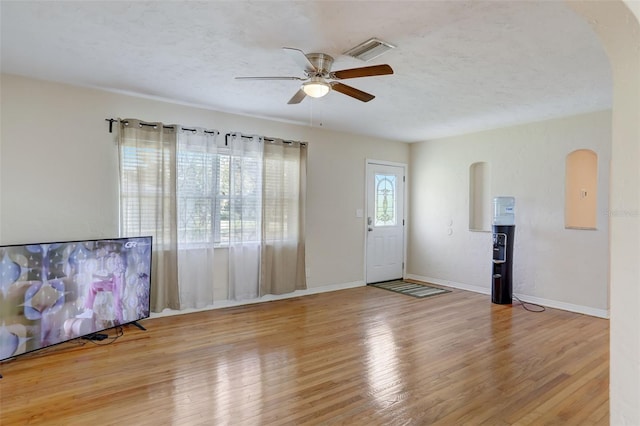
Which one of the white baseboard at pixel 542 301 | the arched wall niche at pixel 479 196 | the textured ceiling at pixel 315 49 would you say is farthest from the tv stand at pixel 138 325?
the arched wall niche at pixel 479 196

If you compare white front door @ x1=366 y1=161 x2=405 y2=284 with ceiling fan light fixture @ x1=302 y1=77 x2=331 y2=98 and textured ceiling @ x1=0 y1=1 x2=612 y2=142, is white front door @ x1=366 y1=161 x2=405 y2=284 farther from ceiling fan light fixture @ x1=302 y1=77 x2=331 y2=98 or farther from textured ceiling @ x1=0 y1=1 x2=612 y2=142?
ceiling fan light fixture @ x1=302 y1=77 x2=331 y2=98

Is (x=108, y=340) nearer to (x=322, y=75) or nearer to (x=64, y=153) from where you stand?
(x=64, y=153)

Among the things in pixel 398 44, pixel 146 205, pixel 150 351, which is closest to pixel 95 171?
pixel 146 205

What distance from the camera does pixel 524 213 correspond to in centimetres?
515

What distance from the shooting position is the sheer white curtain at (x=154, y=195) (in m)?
3.97

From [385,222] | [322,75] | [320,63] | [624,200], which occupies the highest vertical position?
[320,63]

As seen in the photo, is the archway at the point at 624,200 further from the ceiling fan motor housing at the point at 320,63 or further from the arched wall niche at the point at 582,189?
the arched wall niche at the point at 582,189

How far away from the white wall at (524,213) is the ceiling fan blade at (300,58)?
3.80 m

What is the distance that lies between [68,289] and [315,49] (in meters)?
3.02

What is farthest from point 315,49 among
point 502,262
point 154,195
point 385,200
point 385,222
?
point 385,222

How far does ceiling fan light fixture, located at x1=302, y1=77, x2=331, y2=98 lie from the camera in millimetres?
2770

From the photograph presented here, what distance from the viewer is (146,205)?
4062mm

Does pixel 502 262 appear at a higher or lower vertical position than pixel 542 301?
higher

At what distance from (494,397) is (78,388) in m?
2.98
